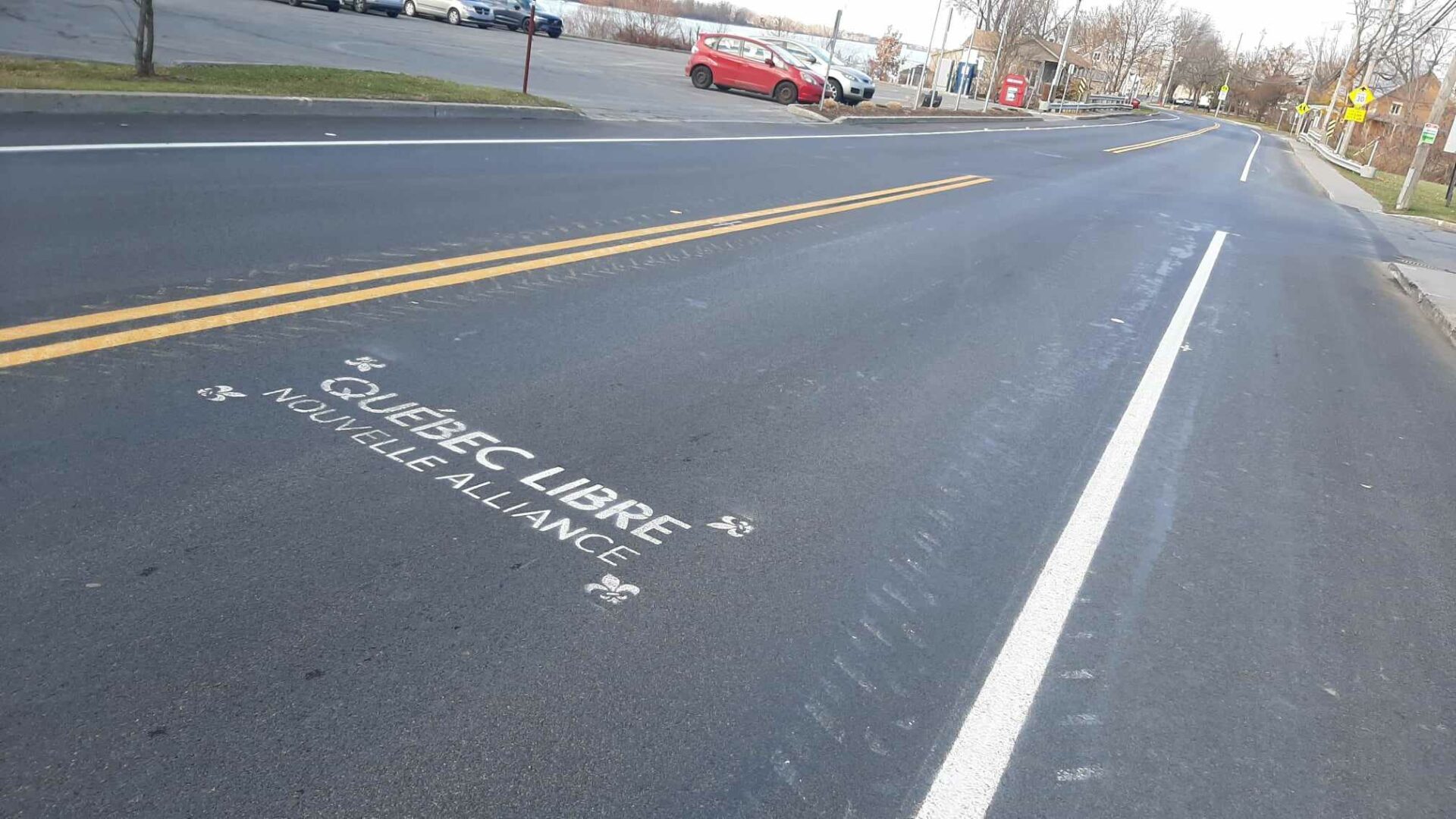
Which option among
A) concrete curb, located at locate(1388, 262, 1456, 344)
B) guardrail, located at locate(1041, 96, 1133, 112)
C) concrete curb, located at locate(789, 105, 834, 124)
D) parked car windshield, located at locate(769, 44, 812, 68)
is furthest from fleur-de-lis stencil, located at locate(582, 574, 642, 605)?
guardrail, located at locate(1041, 96, 1133, 112)

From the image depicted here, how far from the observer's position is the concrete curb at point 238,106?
10.4 metres

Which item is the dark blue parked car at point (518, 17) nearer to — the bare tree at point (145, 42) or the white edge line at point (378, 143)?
the white edge line at point (378, 143)

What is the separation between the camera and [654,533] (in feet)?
13.9

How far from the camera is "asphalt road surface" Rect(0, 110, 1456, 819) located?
3.00 m

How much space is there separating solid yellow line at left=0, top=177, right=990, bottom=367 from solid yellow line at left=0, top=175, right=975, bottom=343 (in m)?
0.15

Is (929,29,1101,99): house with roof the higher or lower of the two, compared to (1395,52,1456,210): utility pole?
higher

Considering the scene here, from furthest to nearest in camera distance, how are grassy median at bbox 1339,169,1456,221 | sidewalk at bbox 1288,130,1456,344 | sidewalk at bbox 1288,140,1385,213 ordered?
sidewalk at bbox 1288,140,1385,213 → grassy median at bbox 1339,169,1456,221 → sidewalk at bbox 1288,130,1456,344

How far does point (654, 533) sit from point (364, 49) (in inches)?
838

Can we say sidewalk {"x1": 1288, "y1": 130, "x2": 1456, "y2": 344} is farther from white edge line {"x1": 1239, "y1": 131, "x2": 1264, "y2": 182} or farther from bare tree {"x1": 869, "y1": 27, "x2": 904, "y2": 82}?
bare tree {"x1": 869, "y1": 27, "x2": 904, "y2": 82}

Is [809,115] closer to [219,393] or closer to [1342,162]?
[219,393]

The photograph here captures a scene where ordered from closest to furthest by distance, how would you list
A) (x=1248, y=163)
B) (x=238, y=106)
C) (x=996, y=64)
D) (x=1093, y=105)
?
(x=238, y=106) → (x=1248, y=163) → (x=996, y=64) → (x=1093, y=105)

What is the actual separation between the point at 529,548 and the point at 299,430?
140cm

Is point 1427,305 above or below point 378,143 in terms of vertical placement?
above

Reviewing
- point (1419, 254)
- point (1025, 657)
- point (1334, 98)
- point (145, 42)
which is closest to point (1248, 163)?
point (1419, 254)
